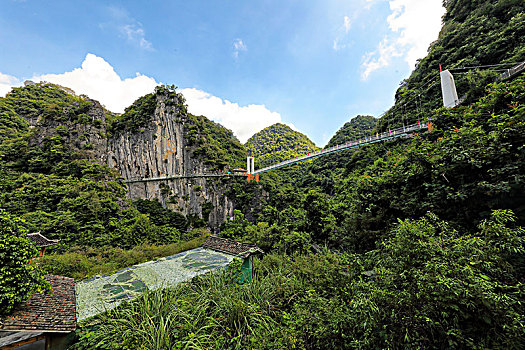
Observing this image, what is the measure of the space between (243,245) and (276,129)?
47.6m

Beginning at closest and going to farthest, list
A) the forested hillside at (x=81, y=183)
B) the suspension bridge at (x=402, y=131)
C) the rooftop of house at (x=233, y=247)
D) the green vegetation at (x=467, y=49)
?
the rooftop of house at (x=233, y=247)
the suspension bridge at (x=402, y=131)
the forested hillside at (x=81, y=183)
the green vegetation at (x=467, y=49)

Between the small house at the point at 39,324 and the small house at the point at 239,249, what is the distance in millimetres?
3756

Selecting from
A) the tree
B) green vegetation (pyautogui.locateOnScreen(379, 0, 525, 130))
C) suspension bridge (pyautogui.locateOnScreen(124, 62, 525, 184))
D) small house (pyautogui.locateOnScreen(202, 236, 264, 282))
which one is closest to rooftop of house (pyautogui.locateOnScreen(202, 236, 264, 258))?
small house (pyautogui.locateOnScreen(202, 236, 264, 282))

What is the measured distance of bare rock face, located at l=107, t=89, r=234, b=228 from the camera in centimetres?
2267

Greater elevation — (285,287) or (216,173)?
(216,173)

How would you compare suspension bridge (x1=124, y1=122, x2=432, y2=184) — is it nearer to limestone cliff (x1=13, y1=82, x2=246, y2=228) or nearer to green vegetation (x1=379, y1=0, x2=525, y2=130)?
limestone cliff (x1=13, y1=82, x2=246, y2=228)

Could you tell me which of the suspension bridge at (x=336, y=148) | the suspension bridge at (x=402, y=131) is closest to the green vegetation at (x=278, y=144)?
the suspension bridge at (x=336, y=148)

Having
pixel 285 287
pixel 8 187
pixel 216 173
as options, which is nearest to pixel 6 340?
pixel 285 287

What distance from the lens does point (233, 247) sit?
6.93 m

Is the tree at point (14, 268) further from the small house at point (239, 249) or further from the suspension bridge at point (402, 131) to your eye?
the suspension bridge at point (402, 131)

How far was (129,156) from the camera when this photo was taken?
2355cm

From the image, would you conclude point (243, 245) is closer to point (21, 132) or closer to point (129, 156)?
point (129, 156)

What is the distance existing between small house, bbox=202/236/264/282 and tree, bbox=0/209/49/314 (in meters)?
4.28

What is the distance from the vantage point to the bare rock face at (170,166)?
22.7 meters
